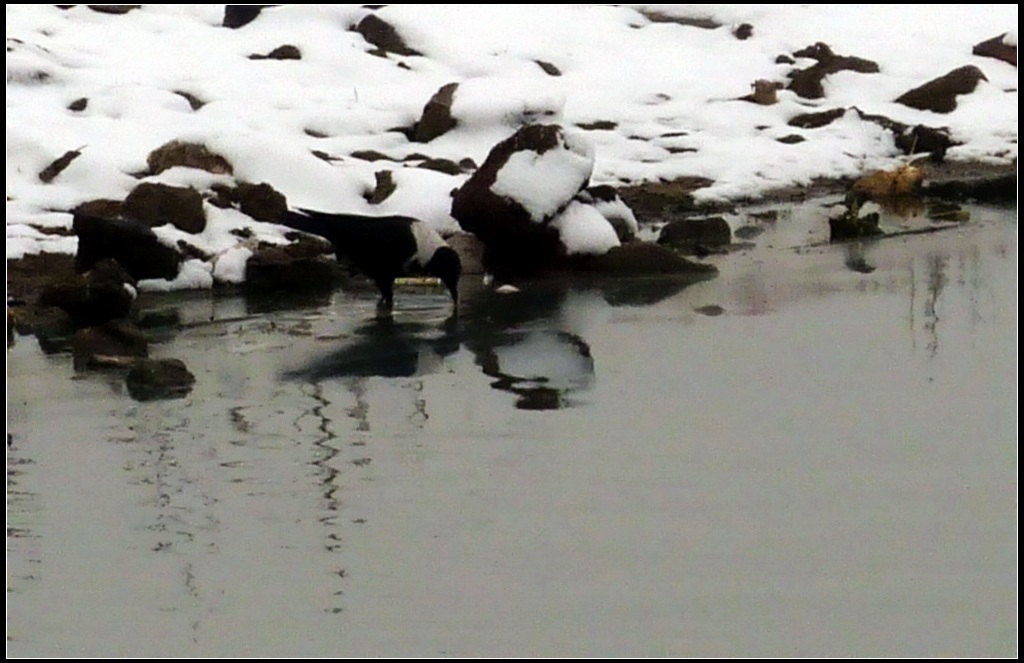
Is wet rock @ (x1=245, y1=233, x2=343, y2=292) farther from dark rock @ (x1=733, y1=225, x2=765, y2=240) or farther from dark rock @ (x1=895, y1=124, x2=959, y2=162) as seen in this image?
dark rock @ (x1=895, y1=124, x2=959, y2=162)

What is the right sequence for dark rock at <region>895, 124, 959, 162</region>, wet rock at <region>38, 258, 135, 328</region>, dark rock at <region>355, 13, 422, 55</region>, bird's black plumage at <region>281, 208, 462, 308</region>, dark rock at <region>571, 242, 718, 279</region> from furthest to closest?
dark rock at <region>355, 13, 422, 55</region>, dark rock at <region>895, 124, 959, 162</region>, dark rock at <region>571, 242, 718, 279</region>, bird's black plumage at <region>281, 208, 462, 308</region>, wet rock at <region>38, 258, 135, 328</region>

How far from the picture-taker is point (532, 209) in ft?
41.3

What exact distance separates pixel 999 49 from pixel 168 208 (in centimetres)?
1488

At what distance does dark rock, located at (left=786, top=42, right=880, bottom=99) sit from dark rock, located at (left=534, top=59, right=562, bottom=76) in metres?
2.89

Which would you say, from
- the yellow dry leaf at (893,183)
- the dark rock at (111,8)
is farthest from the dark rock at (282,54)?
the yellow dry leaf at (893,183)

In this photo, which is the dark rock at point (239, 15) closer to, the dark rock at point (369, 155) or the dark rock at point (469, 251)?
the dark rock at point (369, 155)

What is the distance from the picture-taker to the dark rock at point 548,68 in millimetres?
21594

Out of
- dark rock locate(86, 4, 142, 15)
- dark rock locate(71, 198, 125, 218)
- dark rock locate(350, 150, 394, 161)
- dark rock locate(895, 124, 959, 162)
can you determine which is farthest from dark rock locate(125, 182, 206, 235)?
dark rock locate(86, 4, 142, 15)

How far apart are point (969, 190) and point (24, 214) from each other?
8857 millimetres

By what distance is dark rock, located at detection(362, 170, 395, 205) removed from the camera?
45.9ft

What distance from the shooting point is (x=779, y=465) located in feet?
23.3

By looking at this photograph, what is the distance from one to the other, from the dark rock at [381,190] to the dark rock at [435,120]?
2.75m

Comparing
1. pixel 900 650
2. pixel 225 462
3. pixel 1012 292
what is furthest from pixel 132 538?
pixel 1012 292

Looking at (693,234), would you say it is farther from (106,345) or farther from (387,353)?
(106,345)
